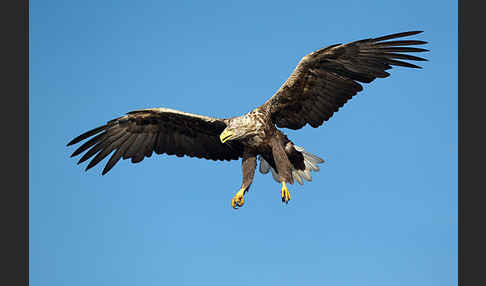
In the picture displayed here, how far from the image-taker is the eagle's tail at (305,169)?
37.9ft

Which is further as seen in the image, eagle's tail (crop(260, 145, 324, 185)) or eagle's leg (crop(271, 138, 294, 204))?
eagle's tail (crop(260, 145, 324, 185))

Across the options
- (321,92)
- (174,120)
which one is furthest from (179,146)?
(321,92)

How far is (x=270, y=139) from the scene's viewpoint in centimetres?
1038

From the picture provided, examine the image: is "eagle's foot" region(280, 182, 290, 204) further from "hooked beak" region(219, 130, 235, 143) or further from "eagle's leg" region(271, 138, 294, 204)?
"hooked beak" region(219, 130, 235, 143)

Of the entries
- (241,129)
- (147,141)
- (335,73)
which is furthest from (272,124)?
(147,141)

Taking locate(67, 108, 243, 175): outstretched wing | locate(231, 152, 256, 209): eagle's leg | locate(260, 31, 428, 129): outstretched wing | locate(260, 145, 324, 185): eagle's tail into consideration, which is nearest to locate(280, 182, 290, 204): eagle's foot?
Answer: locate(231, 152, 256, 209): eagle's leg

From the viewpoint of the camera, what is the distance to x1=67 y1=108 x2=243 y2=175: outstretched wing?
11.7 meters

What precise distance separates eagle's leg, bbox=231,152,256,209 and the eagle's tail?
4.01 ft

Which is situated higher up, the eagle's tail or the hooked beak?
the hooked beak

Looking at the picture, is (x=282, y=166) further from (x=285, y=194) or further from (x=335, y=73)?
(x=335, y=73)

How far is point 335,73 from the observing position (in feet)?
34.8

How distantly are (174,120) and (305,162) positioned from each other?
2.57m

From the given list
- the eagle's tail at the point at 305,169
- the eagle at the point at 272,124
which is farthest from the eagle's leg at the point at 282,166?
the eagle's tail at the point at 305,169

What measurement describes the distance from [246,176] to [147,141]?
2659 millimetres
